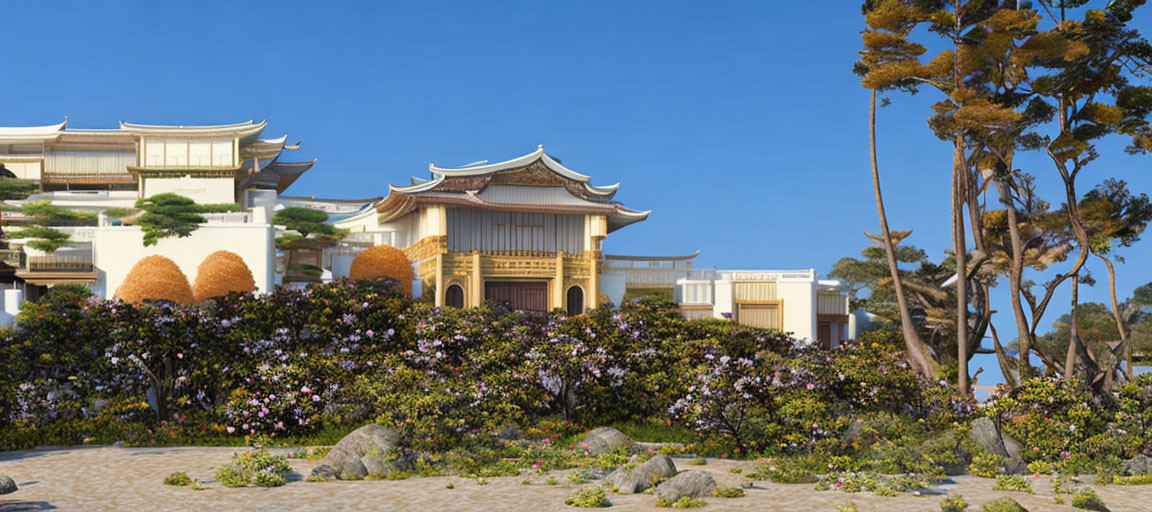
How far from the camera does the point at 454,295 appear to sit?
34.7 m

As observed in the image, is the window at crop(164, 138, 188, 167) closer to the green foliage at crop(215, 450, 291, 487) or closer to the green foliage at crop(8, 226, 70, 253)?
the green foliage at crop(8, 226, 70, 253)

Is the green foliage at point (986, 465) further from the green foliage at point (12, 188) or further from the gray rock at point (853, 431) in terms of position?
the green foliage at point (12, 188)

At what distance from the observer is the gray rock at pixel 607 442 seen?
533 inches

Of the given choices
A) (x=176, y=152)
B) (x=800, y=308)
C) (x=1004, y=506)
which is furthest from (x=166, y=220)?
(x=1004, y=506)

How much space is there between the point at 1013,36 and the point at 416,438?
481 inches

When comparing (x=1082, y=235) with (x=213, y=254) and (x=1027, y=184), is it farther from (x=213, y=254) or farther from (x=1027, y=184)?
(x=213, y=254)

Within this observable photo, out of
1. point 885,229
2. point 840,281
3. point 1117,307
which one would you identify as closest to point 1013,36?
point 885,229

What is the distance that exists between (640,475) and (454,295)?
2396cm

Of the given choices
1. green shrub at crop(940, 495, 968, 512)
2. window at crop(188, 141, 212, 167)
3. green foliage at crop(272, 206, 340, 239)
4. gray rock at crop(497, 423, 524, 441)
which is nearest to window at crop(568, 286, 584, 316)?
green foliage at crop(272, 206, 340, 239)

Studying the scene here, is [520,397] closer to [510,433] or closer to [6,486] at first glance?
[510,433]

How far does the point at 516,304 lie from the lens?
35312mm

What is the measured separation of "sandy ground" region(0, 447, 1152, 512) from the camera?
10.3 metres

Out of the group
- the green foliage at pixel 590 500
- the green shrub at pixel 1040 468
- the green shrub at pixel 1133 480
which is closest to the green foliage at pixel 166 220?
the green foliage at pixel 590 500

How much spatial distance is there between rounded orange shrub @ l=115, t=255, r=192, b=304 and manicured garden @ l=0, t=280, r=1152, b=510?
8.84 m
